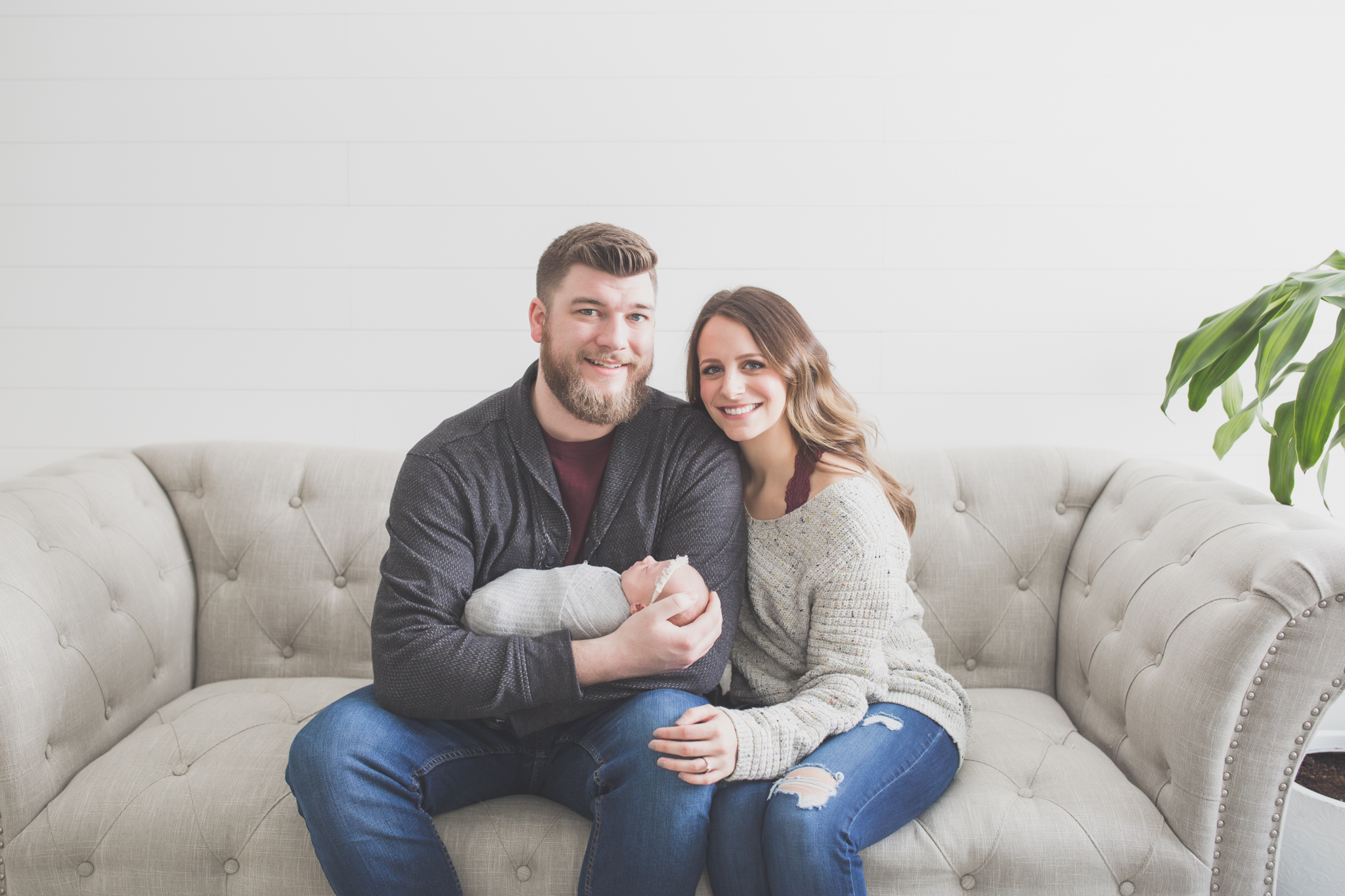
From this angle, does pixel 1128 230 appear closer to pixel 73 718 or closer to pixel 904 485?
pixel 904 485

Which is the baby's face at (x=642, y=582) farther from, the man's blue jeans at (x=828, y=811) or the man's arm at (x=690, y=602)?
the man's blue jeans at (x=828, y=811)

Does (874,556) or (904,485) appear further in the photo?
(904,485)

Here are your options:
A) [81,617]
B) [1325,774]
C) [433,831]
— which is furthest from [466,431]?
[1325,774]

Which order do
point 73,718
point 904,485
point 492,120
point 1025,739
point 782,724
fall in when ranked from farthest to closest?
point 492,120, point 904,485, point 1025,739, point 73,718, point 782,724

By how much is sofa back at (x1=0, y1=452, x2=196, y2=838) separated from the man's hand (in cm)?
85

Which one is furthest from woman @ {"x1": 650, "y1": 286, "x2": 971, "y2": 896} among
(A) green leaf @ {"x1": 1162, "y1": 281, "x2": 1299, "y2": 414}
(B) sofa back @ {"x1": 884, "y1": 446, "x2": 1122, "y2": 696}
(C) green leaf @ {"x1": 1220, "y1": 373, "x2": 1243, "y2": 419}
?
(C) green leaf @ {"x1": 1220, "y1": 373, "x2": 1243, "y2": 419}

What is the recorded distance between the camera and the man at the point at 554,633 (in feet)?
3.95

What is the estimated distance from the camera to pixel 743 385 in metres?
1.43

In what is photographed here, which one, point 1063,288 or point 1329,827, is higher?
point 1063,288

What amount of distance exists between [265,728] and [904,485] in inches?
53.0

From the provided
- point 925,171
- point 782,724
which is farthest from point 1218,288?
point 782,724

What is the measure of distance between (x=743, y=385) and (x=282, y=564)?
1086 millimetres

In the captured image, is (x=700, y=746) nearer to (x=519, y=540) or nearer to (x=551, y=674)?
(x=551, y=674)

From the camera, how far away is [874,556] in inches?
53.3
